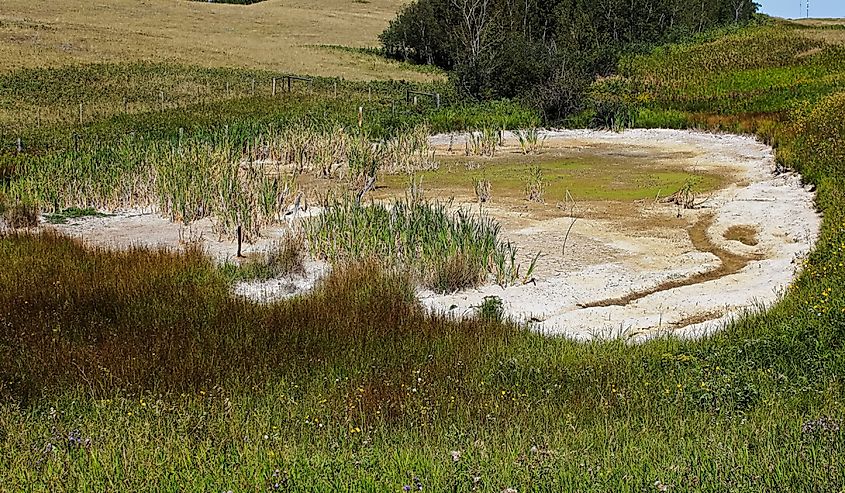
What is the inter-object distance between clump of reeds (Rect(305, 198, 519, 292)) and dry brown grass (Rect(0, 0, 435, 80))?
32615mm

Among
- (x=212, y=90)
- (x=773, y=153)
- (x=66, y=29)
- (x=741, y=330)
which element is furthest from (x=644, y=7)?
(x=741, y=330)

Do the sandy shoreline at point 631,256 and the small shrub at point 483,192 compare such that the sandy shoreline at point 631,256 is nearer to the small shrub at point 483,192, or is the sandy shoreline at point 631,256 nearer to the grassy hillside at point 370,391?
the small shrub at point 483,192

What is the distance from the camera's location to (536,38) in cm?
5462

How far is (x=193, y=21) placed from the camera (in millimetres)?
70000

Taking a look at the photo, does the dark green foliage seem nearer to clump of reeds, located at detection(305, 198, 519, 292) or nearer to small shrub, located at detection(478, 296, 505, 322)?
clump of reeds, located at detection(305, 198, 519, 292)

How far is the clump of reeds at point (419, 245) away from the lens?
425 inches

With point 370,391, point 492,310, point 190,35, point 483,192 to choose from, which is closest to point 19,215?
point 483,192

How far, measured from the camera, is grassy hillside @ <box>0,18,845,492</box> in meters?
4.27

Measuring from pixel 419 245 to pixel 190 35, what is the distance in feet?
177

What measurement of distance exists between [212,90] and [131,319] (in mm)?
30679

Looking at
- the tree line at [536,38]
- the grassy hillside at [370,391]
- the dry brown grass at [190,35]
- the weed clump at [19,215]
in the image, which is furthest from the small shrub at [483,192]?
the dry brown grass at [190,35]

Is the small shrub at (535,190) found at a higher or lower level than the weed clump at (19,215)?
higher

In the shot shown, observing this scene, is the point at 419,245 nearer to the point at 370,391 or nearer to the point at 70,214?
the point at 370,391

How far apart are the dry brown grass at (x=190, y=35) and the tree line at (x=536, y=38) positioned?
357 cm
